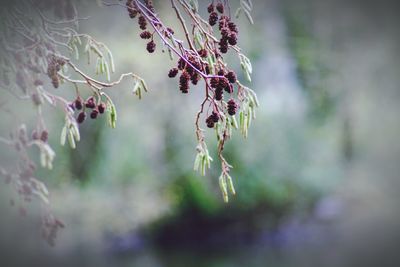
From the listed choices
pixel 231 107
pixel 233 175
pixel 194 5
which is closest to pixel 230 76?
pixel 231 107

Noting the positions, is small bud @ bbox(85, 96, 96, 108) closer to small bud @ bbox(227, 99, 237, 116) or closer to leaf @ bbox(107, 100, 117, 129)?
leaf @ bbox(107, 100, 117, 129)

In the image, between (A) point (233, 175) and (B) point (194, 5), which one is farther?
(A) point (233, 175)

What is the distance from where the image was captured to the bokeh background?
819 centimetres

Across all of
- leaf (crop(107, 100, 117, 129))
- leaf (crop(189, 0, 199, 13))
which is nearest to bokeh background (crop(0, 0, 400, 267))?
leaf (crop(107, 100, 117, 129))

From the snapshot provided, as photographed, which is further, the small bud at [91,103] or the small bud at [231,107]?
the small bud at [91,103]

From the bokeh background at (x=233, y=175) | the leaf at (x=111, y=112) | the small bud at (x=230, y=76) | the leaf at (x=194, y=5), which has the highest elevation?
the bokeh background at (x=233, y=175)

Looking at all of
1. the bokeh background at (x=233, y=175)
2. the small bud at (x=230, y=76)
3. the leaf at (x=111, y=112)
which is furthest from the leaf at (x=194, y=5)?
the bokeh background at (x=233, y=175)

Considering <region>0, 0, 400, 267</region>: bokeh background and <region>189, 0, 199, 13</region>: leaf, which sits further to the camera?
<region>0, 0, 400, 267</region>: bokeh background

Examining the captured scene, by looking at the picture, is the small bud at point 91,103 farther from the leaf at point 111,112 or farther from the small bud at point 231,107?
the small bud at point 231,107

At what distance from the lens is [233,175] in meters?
8.74

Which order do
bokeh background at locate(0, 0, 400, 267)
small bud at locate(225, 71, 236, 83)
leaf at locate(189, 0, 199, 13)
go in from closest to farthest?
1. small bud at locate(225, 71, 236, 83)
2. leaf at locate(189, 0, 199, 13)
3. bokeh background at locate(0, 0, 400, 267)

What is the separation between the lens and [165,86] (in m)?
8.56

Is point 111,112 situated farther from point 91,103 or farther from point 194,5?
point 194,5

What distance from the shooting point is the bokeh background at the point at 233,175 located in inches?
322
